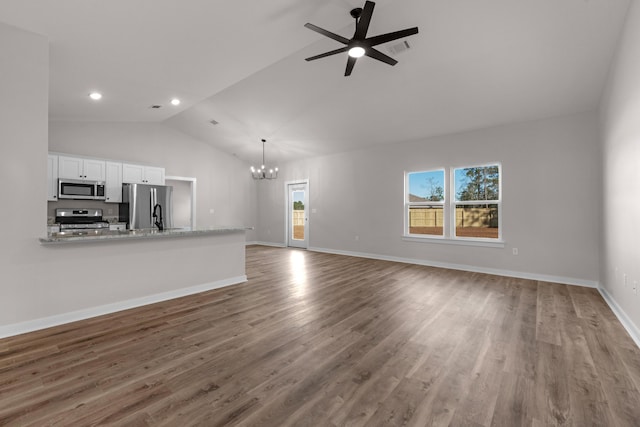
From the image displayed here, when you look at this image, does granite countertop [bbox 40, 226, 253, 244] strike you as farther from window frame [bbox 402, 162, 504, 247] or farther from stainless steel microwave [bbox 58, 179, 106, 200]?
window frame [bbox 402, 162, 504, 247]

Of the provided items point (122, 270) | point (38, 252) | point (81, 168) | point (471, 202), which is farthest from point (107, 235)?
point (471, 202)

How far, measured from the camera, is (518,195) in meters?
4.88

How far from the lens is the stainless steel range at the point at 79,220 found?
5.19 meters

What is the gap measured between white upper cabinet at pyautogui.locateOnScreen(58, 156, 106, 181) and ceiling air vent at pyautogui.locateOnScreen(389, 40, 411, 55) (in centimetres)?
582

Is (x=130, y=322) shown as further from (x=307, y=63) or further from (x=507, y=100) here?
(x=507, y=100)

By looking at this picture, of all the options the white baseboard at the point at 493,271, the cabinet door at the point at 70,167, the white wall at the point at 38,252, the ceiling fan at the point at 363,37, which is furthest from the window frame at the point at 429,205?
the cabinet door at the point at 70,167

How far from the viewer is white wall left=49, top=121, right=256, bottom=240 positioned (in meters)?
5.75

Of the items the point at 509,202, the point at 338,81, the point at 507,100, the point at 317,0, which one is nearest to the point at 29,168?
the point at 317,0

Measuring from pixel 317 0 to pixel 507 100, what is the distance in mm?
3329

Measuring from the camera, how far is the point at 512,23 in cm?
305

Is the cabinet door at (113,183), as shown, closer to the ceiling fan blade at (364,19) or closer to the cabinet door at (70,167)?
the cabinet door at (70,167)

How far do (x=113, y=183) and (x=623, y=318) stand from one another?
811cm

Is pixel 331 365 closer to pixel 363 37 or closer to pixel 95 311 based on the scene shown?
pixel 95 311

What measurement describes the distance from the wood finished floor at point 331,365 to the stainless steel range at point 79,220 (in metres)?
3.28
